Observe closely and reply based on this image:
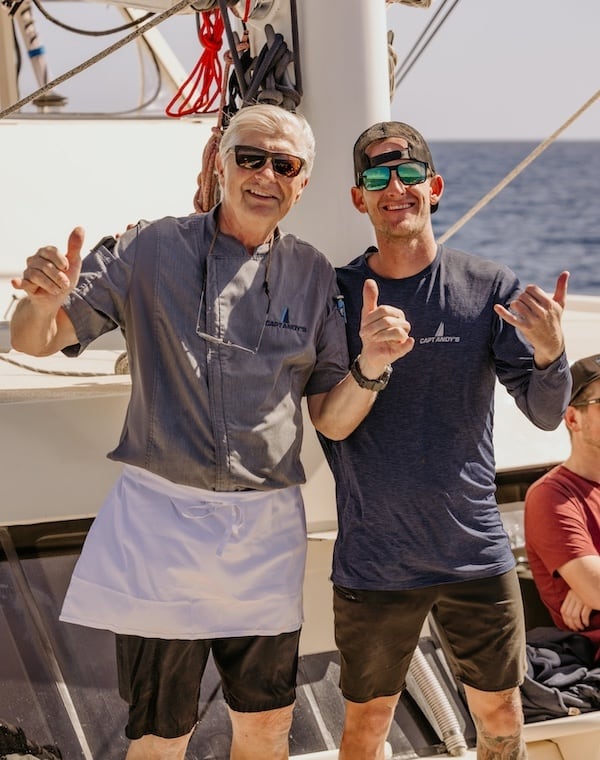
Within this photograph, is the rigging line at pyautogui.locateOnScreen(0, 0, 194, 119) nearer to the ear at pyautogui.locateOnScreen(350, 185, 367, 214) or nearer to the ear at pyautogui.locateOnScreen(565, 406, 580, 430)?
the ear at pyautogui.locateOnScreen(350, 185, 367, 214)

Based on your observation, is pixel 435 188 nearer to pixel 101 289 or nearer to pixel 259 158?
pixel 259 158

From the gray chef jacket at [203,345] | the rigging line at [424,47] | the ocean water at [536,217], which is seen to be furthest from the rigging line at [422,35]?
the ocean water at [536,217]

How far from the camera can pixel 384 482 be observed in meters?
2.74

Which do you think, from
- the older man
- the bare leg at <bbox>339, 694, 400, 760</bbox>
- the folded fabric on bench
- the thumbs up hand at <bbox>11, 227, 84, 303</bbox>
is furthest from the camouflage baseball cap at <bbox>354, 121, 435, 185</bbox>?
the folded fabric on bench

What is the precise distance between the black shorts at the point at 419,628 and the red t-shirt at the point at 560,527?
1.85 ft

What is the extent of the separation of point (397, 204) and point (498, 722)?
3.91 ft

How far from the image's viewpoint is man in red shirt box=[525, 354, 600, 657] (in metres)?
3.36

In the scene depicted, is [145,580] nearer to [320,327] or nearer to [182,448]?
[182,448]

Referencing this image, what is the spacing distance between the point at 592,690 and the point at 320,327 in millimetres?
1387

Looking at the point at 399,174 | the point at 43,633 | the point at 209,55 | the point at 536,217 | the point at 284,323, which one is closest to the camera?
the point at 284,323

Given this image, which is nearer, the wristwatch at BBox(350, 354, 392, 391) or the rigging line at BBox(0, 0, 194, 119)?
the wristwatch at BBox(350, 354, 392, 391)

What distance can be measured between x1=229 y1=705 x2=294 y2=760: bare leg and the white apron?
0.19m

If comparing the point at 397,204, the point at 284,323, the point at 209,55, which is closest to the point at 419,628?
the point at 284,323

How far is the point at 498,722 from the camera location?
288cm
